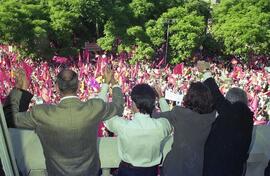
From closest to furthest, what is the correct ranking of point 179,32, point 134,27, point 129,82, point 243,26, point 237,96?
point 237,96 < point 129,82 < point 134,27 < point 179,32 < point 243,26

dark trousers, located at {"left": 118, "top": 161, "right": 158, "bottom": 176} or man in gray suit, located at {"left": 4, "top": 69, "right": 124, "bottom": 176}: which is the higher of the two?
man in gray suit, located at {"left": 4, "top": 69, "right": 124, "bottom": 176}

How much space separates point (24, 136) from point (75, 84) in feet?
1.54

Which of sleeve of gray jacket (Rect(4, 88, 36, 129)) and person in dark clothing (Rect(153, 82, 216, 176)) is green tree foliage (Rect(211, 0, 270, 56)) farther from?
sleeve of gray jacket (Rect(4, 88, 36, 129))

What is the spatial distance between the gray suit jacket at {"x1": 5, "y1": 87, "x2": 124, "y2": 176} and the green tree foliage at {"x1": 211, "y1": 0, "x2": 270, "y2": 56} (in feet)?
87.5

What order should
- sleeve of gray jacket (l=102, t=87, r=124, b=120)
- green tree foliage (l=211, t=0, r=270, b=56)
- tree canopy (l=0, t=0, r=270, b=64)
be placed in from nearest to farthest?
sleeve of gray jacket (l=102, t=87, r=124, b=120) → tree canopy (l=0, t=0, r=270, b=64) → green tree foliage (l=211, t=0, r=270, b=56)

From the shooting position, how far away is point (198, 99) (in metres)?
2.87

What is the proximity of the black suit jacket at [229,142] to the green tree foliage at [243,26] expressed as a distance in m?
26.2

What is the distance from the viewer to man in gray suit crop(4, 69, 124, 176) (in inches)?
99.1

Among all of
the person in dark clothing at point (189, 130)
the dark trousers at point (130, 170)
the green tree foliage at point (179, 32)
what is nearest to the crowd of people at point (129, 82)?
the person in dark clothing at point (189, 130)

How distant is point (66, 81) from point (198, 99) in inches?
34.9

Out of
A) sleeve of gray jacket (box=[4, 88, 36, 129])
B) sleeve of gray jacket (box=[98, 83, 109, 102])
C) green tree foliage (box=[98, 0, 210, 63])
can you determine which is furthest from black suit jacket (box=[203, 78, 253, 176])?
green tree foliage (box=[98, 0, 210, 63])

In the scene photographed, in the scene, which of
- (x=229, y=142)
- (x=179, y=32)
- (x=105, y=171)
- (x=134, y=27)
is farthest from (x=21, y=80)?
(x=179, y=32)

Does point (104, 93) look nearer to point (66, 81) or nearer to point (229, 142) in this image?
point (66, 81)

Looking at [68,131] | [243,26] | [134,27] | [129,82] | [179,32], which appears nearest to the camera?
[68,131]
